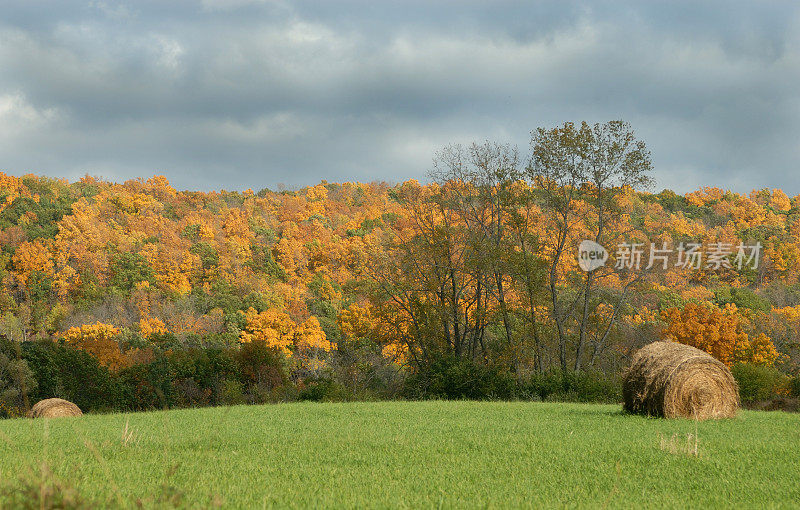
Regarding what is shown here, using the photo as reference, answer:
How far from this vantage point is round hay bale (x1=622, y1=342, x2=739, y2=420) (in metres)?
13.6

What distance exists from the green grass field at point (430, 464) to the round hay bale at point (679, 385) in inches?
34.5

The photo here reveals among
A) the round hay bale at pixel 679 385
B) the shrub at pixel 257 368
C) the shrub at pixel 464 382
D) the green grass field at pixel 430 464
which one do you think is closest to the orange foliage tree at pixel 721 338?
the shrub at pixel 464 382

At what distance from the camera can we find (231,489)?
19.2 feet

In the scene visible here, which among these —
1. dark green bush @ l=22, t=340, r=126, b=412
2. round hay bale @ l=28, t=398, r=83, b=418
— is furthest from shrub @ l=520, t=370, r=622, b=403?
dark green bush @ l=22, t=340, r=126, b=412

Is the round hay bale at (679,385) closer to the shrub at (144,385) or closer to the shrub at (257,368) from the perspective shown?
the shrub at (257,368)

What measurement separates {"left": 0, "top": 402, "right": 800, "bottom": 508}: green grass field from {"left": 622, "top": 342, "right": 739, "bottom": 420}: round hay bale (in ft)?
2.88

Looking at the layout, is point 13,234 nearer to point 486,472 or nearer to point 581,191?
point 581,191

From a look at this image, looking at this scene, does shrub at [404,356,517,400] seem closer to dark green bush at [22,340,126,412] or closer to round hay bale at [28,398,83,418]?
dark green bush at [22,340,126,412]

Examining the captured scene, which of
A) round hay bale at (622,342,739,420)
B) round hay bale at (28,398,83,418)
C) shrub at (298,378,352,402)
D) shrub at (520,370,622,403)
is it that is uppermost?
round hay bale at (622,342,739,420)

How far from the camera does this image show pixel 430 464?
7.59 m

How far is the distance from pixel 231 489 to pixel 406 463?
8.26 feet

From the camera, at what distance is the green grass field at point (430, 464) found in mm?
5574

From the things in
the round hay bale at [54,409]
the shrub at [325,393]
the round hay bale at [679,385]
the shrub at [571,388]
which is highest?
the round hay bale at [679,385]

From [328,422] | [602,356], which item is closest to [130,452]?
[328,422]
